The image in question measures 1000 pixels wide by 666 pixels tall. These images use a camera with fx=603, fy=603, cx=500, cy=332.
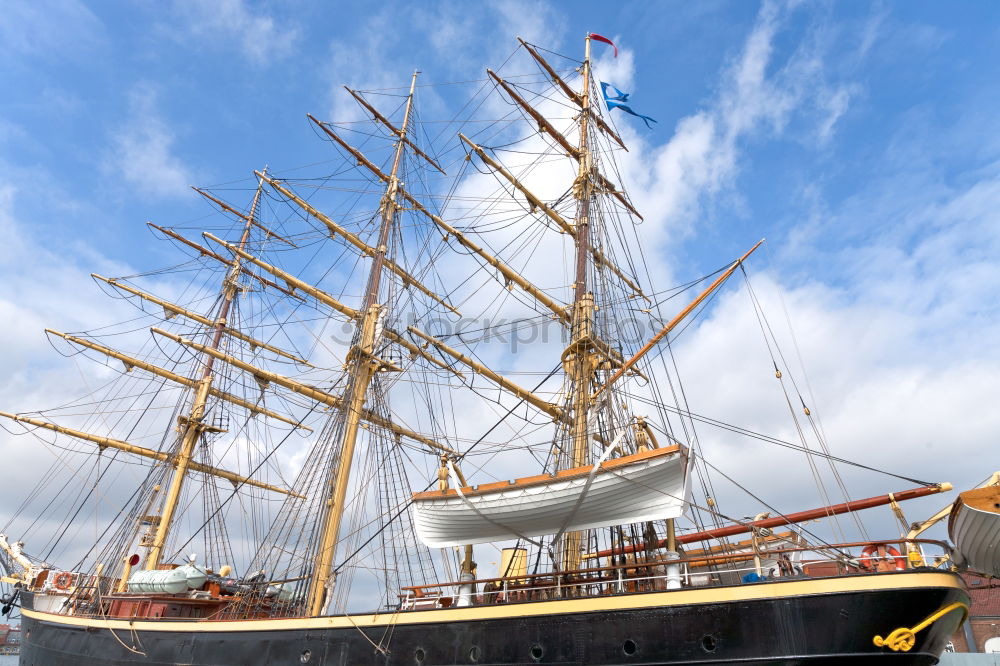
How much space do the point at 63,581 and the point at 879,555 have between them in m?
30.1

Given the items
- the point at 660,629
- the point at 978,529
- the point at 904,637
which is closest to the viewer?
the point at 904,637

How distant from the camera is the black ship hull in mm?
8320

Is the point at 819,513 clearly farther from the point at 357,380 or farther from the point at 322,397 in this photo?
the point at 322,397

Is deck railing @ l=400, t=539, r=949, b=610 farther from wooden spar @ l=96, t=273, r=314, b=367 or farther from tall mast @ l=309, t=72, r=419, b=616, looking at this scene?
wooden spar @ l=96, t=273, r=314, b=367

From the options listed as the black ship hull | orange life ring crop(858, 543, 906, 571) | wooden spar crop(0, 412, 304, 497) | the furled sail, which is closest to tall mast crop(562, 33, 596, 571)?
the furled sail

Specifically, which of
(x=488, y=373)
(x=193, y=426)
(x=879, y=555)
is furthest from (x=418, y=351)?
(x=879, y=555)

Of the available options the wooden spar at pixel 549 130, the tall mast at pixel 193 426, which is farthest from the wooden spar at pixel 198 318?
the wooden spar at pixel 549 130

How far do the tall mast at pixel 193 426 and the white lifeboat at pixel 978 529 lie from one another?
93.4 ft

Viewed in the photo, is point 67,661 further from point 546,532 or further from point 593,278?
point 593,278

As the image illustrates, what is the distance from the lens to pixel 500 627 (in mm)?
10555

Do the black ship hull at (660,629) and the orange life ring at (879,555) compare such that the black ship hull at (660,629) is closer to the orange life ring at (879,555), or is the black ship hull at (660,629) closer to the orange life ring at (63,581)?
the orange life ring at (879,555)

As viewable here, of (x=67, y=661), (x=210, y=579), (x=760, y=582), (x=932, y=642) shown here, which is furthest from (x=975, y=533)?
(x=67, y=661)

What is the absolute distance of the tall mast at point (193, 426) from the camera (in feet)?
87.5

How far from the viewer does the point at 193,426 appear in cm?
2980
